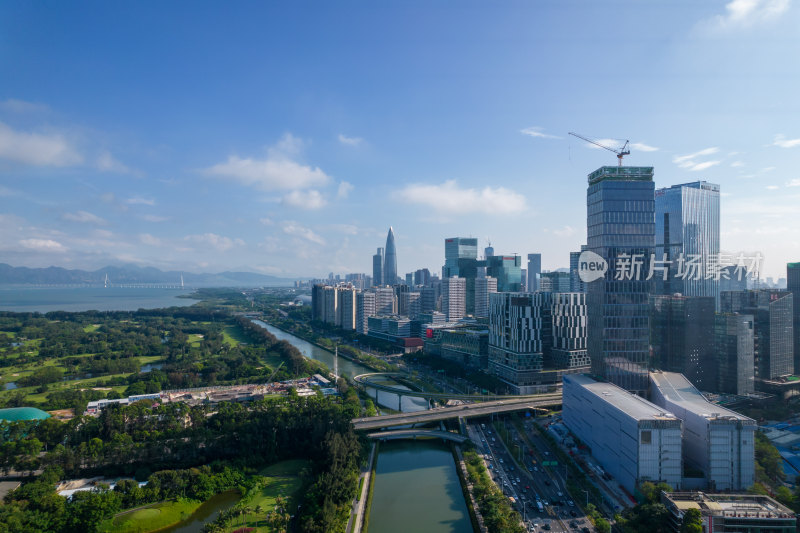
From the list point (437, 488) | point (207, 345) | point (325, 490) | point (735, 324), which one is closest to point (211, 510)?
point (325, 490)

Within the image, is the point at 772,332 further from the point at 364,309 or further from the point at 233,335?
the point at 233,335

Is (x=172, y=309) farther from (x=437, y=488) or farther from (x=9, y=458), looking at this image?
(x=437, y=488)

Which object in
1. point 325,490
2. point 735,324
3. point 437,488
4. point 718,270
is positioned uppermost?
point 718,270

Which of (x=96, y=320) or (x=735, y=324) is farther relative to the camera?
(x=96, y=320)

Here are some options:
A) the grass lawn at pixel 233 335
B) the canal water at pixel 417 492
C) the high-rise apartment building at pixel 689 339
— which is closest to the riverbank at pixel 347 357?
the grass lawn at pixel 233 335

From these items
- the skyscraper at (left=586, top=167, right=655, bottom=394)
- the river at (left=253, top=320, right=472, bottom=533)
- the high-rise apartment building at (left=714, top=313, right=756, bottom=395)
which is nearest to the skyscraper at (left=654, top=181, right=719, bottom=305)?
the high-rise apartment building at (left=714, top=313, right=756, bottom=395)

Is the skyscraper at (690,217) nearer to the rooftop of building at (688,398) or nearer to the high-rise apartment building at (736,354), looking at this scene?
the high-rise apartment building at (736,354)
